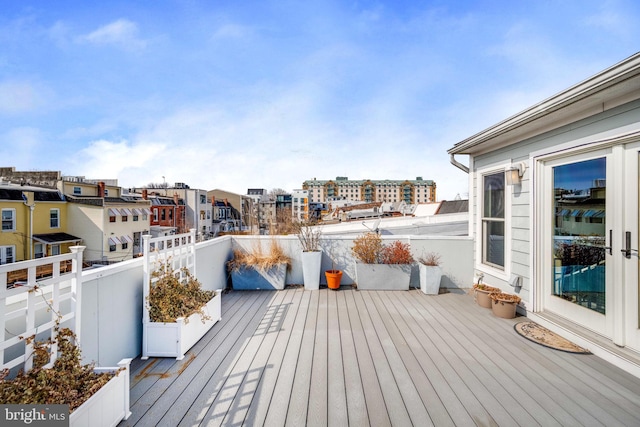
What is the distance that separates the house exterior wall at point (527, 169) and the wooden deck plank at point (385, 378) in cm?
193

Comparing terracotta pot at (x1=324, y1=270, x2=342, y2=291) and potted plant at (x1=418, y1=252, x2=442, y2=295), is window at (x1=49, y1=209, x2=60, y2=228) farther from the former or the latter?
potted plant at (x1=418, y1=252, x2=442, y2=295)

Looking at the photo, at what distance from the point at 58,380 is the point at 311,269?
307 centimetres

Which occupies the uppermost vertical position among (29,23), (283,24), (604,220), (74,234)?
(283,24)

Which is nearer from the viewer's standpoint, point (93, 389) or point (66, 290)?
point (93, 389)

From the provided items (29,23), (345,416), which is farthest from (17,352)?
(29,23)

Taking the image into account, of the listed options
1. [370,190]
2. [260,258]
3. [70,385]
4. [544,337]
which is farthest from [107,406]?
[370,190]

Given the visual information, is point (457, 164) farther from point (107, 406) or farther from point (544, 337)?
point (107, 406)

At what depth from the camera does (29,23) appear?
15.4 feet

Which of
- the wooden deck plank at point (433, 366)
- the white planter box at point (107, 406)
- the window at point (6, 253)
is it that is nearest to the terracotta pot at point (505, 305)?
the wooden deck plank at point (433, 366)

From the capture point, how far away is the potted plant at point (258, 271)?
4191 mm

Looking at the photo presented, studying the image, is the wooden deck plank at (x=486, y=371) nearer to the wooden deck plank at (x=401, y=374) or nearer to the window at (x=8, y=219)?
the wooden deck plank at (x=401, y=374)

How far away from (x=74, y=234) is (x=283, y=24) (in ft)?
61.6

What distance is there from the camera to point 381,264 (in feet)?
13.5

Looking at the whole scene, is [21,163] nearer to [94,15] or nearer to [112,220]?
[112,220]
